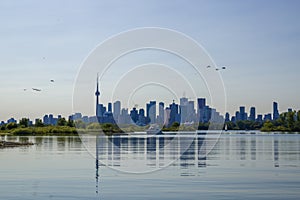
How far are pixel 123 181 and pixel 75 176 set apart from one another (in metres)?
4.70

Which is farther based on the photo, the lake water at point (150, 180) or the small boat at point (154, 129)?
the small boat at point (154, 129)

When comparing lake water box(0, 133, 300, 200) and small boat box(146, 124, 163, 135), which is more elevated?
small boat box(146, 124, 163, 135)

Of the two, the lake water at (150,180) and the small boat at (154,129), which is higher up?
the small boat at (154,129)

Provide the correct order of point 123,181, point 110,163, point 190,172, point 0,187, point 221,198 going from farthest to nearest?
1. point 110,163
2. point 190,172
3. point 123,181
4. point 0,187
5. point 221,198

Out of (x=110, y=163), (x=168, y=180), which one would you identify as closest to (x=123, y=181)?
(x=168, y=180)

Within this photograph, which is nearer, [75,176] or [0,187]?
[0,187]

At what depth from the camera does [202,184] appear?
35.1m

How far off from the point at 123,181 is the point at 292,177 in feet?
39.3

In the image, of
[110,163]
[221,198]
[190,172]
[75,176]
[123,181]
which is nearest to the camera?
[221,198]

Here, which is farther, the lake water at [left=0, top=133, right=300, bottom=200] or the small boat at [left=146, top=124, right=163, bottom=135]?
the small boat at [left=146, top=124, right=163, bottom=135]

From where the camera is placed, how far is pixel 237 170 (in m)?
44.5

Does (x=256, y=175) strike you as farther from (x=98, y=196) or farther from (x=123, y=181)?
(x=98, y=196)

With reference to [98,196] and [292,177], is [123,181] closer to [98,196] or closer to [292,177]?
[98,196]

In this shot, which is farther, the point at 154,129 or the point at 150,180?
the point at 154,129
